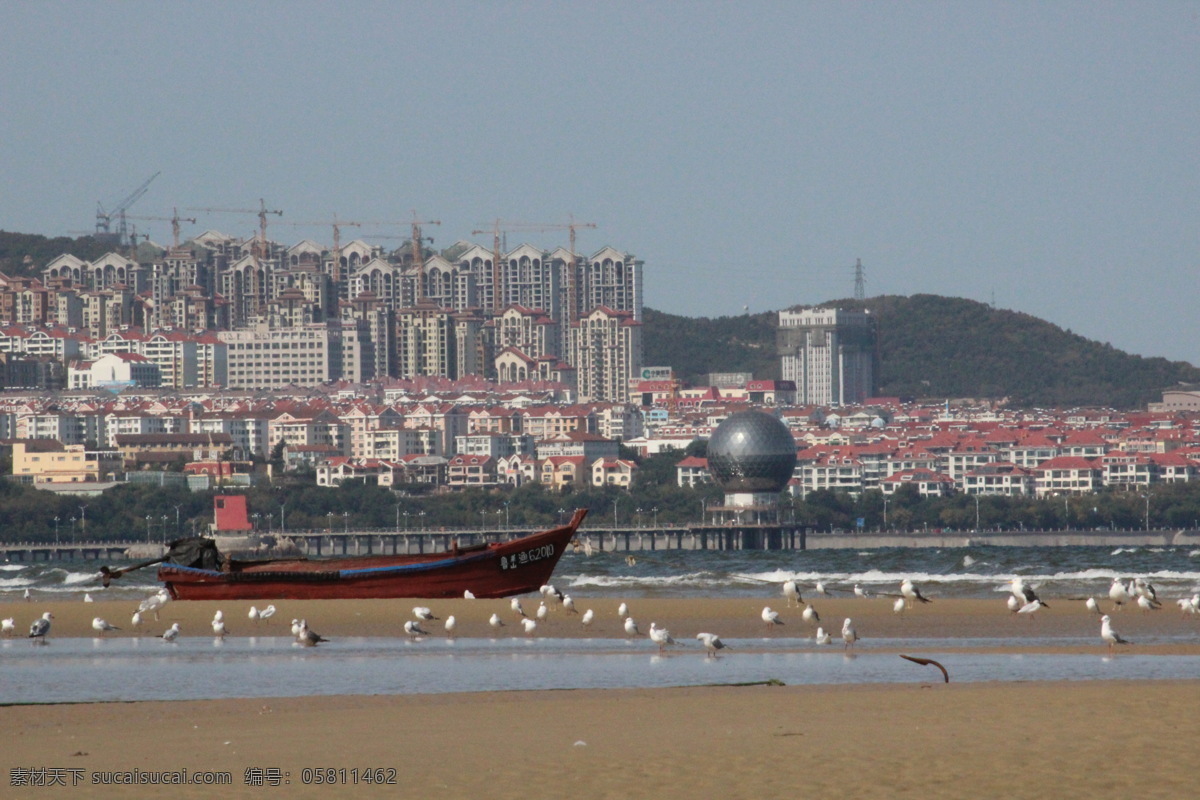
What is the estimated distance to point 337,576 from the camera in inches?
1180

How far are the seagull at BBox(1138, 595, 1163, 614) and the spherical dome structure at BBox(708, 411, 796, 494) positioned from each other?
8847 centimetres

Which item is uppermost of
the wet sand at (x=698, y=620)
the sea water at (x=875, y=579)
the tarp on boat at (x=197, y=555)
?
the tarp on boat at (x=197, y=555)

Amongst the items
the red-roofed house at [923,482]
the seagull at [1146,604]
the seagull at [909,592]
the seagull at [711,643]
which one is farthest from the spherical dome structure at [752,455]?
the seagull at [711,643]

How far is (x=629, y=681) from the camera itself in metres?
16.1

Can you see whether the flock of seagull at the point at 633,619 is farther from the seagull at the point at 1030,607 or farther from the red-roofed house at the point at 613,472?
the red-roofed house at the point at 613,472

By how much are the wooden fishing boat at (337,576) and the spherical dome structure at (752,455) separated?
272 feet

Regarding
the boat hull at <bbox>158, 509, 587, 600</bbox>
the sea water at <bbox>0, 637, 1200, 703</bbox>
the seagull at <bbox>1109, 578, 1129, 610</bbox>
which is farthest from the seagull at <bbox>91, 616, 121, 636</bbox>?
the seagull at <bbox>1109, 578, 1129, 610</bbox>

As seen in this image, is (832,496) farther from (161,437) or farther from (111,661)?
(111,661)

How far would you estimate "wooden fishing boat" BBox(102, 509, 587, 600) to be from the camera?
1180 inches

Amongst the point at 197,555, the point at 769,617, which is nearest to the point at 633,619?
the point at 769,617

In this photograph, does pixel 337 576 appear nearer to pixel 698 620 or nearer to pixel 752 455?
pixel 698 620

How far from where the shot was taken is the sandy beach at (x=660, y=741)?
408 inches

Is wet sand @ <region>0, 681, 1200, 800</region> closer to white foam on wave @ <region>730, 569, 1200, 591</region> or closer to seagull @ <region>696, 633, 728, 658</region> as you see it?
seagull @ <region>696, 633, 728, 658</region>

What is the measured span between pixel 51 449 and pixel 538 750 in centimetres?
13080
